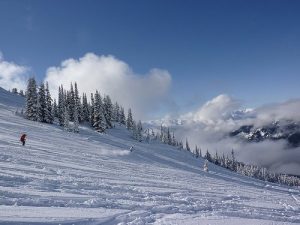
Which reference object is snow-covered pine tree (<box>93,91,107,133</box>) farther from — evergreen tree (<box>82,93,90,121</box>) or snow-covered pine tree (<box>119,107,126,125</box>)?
snow-covered pine tree (<box>119,107,126,125</box>)

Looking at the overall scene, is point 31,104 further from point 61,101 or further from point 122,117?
point 122,117

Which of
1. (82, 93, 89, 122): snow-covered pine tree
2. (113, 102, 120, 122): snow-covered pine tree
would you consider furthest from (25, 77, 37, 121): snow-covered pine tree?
(113, 102, 120, 122): snow-covered pine tree

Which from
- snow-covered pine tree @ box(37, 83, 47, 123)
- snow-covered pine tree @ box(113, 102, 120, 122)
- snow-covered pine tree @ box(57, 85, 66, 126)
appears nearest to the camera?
snow-covered pine tree @ box(37, 83, 47, 123)

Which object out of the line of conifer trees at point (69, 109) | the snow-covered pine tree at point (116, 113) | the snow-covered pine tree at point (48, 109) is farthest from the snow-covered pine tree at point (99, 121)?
the snow-covered pine tree at point (116, 113)

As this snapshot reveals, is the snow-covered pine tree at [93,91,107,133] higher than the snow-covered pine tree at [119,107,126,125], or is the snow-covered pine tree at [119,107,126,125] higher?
the snow-covered pine tree at [119,107,126,125]

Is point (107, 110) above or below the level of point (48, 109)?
above

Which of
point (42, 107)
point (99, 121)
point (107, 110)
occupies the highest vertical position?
point (107, 110)

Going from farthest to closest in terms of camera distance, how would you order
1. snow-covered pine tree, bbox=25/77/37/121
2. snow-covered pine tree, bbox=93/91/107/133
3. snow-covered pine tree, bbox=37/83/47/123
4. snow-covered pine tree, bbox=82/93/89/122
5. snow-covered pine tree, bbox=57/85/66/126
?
1. snow-covered pine tree, bbox=82/93/89/122
2. snow-covered pine tree, bbox=57/85/66/126
3. snow-covered pine tree, bbox=93/91/107/133
4. snow-covered pine tree, bbox=37/83/47/123
5. snow-covered pine tree, bbox=25/77/37/121

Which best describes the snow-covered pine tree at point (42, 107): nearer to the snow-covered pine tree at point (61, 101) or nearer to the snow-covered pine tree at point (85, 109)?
the snow-covered pine tree at point (61, 101)

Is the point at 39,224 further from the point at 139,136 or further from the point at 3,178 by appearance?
the point at 139,136

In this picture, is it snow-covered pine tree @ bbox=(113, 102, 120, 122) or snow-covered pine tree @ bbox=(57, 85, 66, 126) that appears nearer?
snow-covered pine tree @ bbox=(57, 85, 66, 126)

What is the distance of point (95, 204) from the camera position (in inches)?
599

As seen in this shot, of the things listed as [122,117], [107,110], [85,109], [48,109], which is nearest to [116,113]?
[122,117]

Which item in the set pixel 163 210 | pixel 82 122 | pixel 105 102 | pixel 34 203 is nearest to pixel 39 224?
pixel 34 203
